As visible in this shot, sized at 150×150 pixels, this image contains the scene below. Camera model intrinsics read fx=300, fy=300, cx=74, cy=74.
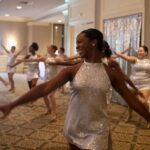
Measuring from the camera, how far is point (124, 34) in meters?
7.59

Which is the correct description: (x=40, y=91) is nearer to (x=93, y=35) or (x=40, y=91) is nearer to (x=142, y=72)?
(x=93, y=35)

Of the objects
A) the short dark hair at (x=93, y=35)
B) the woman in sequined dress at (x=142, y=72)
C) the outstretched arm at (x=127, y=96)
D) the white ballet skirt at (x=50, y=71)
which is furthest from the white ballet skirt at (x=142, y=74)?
the short dark hair at (x=93, y=35)

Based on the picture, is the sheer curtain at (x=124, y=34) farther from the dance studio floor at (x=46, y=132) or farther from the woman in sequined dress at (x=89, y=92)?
the woman in sequined dress at (x=89, y=92)

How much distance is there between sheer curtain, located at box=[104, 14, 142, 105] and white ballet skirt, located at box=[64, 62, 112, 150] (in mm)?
5312

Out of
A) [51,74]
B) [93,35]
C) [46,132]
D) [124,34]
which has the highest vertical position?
[124,34]

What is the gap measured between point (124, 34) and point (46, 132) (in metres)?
3.71

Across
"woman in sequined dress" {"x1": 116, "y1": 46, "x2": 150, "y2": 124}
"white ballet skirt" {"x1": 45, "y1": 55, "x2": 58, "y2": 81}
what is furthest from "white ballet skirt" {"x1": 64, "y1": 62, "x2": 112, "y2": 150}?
"white ballet skirt" {"x1": 45, "y1": 55, "x2": 58, "y2": 81}

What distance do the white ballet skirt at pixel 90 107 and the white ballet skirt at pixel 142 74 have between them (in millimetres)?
3747

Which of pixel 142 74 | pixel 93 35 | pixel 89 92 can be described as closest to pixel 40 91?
pixel 89 92

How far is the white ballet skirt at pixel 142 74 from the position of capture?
5.55m

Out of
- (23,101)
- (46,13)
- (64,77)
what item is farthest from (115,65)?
(46,13)

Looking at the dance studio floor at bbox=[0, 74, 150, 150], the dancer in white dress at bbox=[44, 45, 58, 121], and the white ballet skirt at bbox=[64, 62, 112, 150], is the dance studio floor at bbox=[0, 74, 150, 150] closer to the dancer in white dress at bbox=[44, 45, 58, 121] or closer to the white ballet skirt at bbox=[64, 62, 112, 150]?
the dancer in white dress at bbox=[44, 45, 58, 121]

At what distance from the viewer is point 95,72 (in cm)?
192

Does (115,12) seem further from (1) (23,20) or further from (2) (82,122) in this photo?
(1) (23,20)
